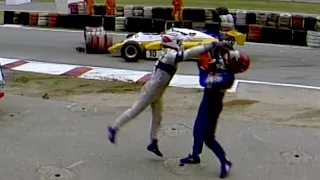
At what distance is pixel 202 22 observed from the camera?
21.7 meters

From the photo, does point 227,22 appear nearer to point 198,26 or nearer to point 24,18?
point 198,26

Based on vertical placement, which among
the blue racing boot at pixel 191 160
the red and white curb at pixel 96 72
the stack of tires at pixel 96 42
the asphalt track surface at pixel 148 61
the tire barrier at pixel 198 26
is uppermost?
the tire barrier at pixel 198 26

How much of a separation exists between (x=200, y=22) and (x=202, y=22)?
11 centimetres

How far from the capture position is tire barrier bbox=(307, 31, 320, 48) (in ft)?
63.2

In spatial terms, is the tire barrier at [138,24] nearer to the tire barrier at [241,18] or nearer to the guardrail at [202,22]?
the guardrail at [202,22]

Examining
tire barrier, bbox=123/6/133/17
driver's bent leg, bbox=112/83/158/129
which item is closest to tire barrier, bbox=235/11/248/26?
tire barrier, bbox=123/6/133/17

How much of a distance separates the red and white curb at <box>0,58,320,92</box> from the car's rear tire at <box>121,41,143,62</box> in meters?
1.23

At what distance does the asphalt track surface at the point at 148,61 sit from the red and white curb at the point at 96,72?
51cm

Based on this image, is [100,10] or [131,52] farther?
[100,10]

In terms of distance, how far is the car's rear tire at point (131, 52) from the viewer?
50.9 ft

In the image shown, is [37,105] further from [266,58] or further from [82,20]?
[82,20]

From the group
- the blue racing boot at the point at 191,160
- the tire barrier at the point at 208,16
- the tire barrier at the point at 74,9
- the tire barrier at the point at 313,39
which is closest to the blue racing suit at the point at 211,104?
the blue racing boot at the point at 191,160

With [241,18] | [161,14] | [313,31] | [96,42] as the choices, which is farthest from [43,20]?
[313,31]

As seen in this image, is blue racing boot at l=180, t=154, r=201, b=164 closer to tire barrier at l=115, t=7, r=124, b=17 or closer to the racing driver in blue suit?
the racing driver in blue suit
